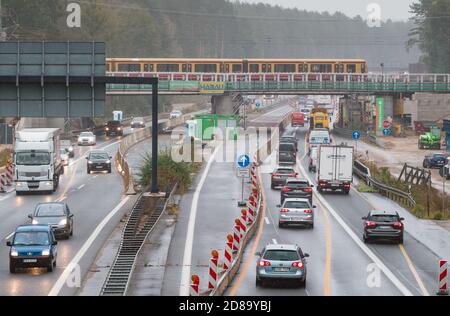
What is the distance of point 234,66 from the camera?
394ft

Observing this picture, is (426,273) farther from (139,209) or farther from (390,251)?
(139,209)

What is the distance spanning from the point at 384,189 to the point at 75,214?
68.9 ft

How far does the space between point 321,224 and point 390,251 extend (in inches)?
348

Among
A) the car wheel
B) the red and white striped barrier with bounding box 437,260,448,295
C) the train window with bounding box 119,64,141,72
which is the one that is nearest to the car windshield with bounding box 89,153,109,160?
the train window with bounding box 119,64,141,72

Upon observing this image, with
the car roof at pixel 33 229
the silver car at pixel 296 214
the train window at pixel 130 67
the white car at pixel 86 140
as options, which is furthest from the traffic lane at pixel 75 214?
the train window at pixel 130 67

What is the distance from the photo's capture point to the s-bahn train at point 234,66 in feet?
390

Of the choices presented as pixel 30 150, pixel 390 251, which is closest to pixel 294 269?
pixel 390 251

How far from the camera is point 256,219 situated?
162 ft

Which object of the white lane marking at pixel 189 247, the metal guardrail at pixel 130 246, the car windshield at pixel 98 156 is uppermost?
the car windshield at pixel 98 156

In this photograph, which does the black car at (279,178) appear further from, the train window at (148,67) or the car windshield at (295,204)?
the train window at (148,67)

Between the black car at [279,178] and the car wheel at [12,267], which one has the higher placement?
the black car at [279,178]

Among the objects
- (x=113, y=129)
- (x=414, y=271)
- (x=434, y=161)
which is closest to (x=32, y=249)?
(x=414, y=271)

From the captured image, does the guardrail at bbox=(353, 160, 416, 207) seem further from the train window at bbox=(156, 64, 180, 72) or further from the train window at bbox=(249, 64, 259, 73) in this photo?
the train window at bbox=(156, 64, 180, 72)

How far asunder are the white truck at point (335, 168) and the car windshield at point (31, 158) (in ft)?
54.8
